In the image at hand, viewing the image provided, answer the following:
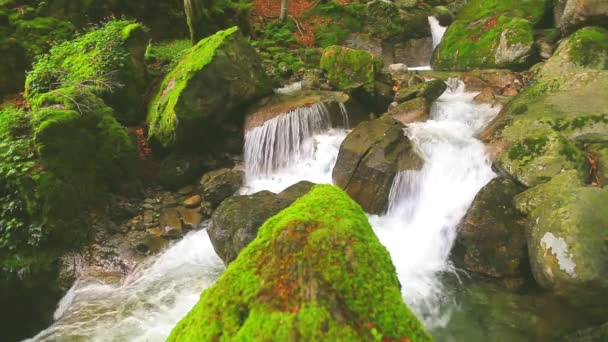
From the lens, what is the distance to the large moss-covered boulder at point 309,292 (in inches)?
77.3

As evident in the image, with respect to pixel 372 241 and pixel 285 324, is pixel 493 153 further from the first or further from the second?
pixel 285 324

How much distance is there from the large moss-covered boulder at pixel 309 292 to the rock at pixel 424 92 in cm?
→ 810

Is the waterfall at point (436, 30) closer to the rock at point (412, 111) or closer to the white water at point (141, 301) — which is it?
the rock at point (412, 111)

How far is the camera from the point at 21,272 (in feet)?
19.2

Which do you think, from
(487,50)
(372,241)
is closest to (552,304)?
(372,241)

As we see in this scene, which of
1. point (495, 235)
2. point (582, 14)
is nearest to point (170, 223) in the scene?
point (495, 235)

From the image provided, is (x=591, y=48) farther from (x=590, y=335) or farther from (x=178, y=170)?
(x=178, y=170)

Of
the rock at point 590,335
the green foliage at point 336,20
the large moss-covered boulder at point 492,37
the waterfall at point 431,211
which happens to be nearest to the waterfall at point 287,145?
the waterfall at point 431,211

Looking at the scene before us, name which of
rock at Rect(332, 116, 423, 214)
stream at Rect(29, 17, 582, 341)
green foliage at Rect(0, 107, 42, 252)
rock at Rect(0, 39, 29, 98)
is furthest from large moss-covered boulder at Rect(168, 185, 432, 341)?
rock at Rect(0, 39, 29, 98)

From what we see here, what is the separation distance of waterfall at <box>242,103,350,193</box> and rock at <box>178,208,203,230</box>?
1227 millimetres

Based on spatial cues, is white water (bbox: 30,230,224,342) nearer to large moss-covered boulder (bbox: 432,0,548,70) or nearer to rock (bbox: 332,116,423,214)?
rock (bbox: 332,116,423,214)

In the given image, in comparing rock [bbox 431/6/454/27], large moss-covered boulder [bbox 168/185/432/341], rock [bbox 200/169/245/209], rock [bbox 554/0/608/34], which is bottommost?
rock [bbox 200/169/245/209]

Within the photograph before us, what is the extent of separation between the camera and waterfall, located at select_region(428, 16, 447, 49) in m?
16.1

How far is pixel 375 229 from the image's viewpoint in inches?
272
